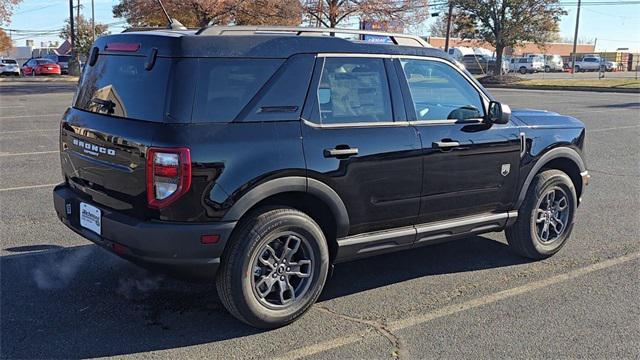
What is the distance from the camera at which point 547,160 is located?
524 centimetres

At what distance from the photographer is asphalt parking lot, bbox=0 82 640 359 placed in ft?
12.0

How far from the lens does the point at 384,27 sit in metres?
34.4

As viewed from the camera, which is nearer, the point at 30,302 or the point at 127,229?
the point at 127,229

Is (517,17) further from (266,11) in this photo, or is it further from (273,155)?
(273,155)

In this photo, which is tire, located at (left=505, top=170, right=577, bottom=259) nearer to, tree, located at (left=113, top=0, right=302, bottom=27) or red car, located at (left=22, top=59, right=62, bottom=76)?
tree, located at (left=113, top=0, right=302, bottom=27)

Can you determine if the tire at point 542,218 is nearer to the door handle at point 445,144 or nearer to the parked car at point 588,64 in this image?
the door handle at point 445,144

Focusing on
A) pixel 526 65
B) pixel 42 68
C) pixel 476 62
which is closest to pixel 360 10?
pixel 42 68

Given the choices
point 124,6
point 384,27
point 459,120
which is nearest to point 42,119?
point 459,120

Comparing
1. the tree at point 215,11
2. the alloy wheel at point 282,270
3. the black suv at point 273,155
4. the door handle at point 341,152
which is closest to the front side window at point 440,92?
the black suv at point 273,155

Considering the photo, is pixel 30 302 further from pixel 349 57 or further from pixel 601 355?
pixel 601 355

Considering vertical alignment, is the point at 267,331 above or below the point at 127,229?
below

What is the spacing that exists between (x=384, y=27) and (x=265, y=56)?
31843mm

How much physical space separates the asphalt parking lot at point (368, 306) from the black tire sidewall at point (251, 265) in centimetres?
10

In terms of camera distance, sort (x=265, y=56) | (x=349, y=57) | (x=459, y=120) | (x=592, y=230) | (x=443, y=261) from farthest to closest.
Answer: (x=592, y=230) < (x=443, y=261) < (x=459, y=120) < (x=349, y=57) < (x=265, y=56)
